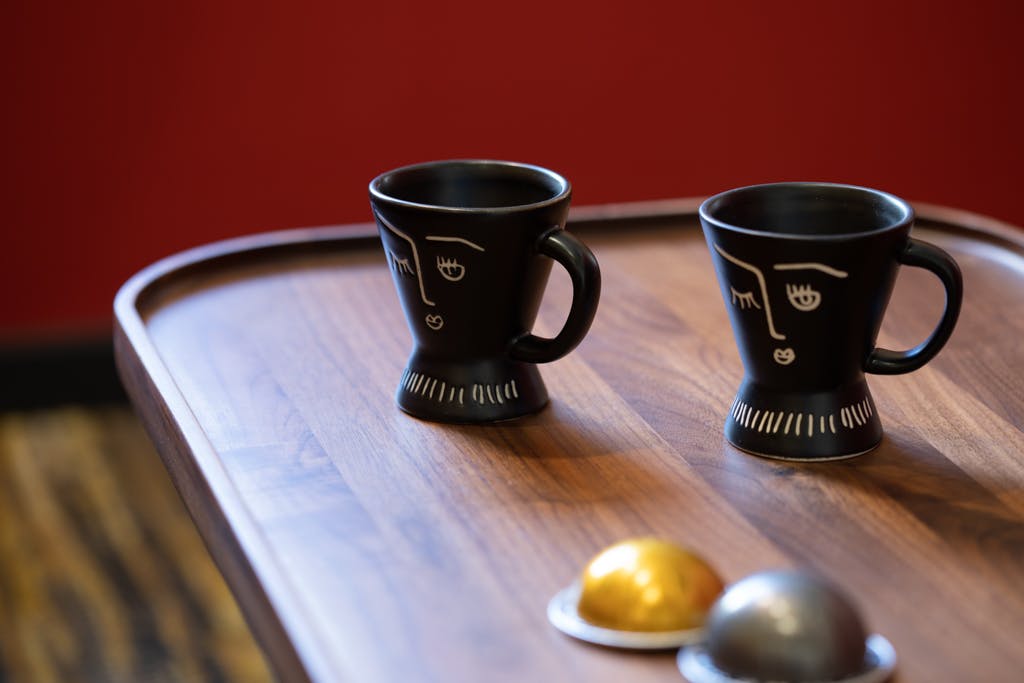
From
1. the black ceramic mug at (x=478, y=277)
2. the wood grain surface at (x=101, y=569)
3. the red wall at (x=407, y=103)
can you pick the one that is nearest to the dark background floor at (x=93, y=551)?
the wood grain surface at (x=101, y=569)

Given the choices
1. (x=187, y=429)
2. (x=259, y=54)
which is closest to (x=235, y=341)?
(x=187, y=429)

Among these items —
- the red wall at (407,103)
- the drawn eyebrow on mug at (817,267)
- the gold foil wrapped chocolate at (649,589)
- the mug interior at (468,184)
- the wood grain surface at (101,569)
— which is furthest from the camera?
the red wall at (407,103)

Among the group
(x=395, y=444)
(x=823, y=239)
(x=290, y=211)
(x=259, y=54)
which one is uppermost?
(x=823, y=239)

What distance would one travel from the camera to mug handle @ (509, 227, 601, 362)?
0.63 m

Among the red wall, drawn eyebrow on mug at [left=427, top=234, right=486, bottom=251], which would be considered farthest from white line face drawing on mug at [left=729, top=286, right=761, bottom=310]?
the red wall

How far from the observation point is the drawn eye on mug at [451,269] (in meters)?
0.64

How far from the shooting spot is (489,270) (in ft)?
2.11

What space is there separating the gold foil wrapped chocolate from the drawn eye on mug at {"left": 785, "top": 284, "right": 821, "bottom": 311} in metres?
0.15

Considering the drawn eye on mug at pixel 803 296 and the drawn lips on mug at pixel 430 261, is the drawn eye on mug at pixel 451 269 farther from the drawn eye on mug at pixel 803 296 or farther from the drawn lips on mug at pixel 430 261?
the drawn eye on mug at pixel 803 296

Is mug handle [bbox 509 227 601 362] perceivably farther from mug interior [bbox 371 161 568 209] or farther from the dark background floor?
the dark background floor

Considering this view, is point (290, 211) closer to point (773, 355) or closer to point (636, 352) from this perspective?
point (636, 352)

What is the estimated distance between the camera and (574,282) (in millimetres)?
642

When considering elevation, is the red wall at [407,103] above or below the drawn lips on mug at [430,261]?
below

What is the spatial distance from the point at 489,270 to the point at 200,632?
108cm
